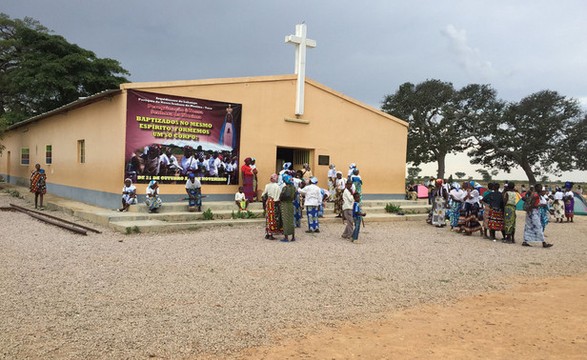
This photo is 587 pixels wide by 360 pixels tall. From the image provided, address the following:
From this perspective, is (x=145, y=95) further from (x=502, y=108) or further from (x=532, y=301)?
(x=502, y=108)

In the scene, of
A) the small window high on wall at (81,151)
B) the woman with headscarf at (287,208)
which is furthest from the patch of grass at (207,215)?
the small window high on wall at (81,151)

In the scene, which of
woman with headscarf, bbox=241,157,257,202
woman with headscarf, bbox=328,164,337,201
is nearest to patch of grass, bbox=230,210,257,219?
woman with headscarf, bbox=241,157,257,202

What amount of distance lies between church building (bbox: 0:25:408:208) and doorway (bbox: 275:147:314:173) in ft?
0.14

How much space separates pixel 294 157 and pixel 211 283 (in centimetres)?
1086

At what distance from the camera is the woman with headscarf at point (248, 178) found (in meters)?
13.1

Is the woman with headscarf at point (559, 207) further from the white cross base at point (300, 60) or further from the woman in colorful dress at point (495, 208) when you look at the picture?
the white cross base at point (300, 60)

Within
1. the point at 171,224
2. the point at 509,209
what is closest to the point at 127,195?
the point at 171,224

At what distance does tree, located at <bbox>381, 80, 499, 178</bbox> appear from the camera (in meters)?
33.3

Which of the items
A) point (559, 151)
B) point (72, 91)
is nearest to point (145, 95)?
point (72, 91)

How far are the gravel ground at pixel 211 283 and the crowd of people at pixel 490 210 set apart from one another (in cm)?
58

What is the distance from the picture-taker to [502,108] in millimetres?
34156

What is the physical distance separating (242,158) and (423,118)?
24.3 metres

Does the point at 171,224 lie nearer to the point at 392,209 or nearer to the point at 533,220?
the point at 392,209

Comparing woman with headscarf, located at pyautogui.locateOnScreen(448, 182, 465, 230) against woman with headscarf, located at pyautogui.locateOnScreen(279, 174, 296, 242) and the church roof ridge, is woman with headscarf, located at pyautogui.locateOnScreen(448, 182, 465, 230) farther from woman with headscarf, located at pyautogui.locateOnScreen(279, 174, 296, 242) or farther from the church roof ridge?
the church roof ridge
